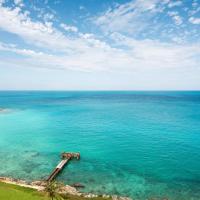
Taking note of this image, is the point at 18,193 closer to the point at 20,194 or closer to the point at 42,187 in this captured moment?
the point at 20,194

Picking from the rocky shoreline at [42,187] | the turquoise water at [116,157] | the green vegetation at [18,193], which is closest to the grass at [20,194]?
the green vegetation at [18,193]

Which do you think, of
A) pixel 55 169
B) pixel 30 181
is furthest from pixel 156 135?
pixel 30 181

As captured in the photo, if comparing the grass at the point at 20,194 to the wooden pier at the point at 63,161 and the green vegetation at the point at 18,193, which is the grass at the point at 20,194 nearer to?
the green vegetation at the point at 18,193

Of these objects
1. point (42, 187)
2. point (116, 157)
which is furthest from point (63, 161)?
point (116, 157)

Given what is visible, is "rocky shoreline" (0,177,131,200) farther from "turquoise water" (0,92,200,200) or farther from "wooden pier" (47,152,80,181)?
"wooden pier" (47,152,80,181)

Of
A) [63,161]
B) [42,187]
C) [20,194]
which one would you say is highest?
[20,194]

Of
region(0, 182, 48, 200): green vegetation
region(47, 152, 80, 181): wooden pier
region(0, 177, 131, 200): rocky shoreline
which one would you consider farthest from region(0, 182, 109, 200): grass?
region(47, 152, 80, 181): wooden pier

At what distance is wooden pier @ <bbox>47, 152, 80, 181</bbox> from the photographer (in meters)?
37.2

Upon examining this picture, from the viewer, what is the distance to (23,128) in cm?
7325

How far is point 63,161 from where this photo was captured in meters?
43.0

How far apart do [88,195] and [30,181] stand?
11676mm

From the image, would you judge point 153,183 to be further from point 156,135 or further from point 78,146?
point 156,135

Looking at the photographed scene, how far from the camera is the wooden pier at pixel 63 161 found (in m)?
37.2

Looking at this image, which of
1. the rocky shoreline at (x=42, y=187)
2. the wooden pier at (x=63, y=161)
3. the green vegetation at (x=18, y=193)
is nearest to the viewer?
the green vegetation at (x=18, y=193)
